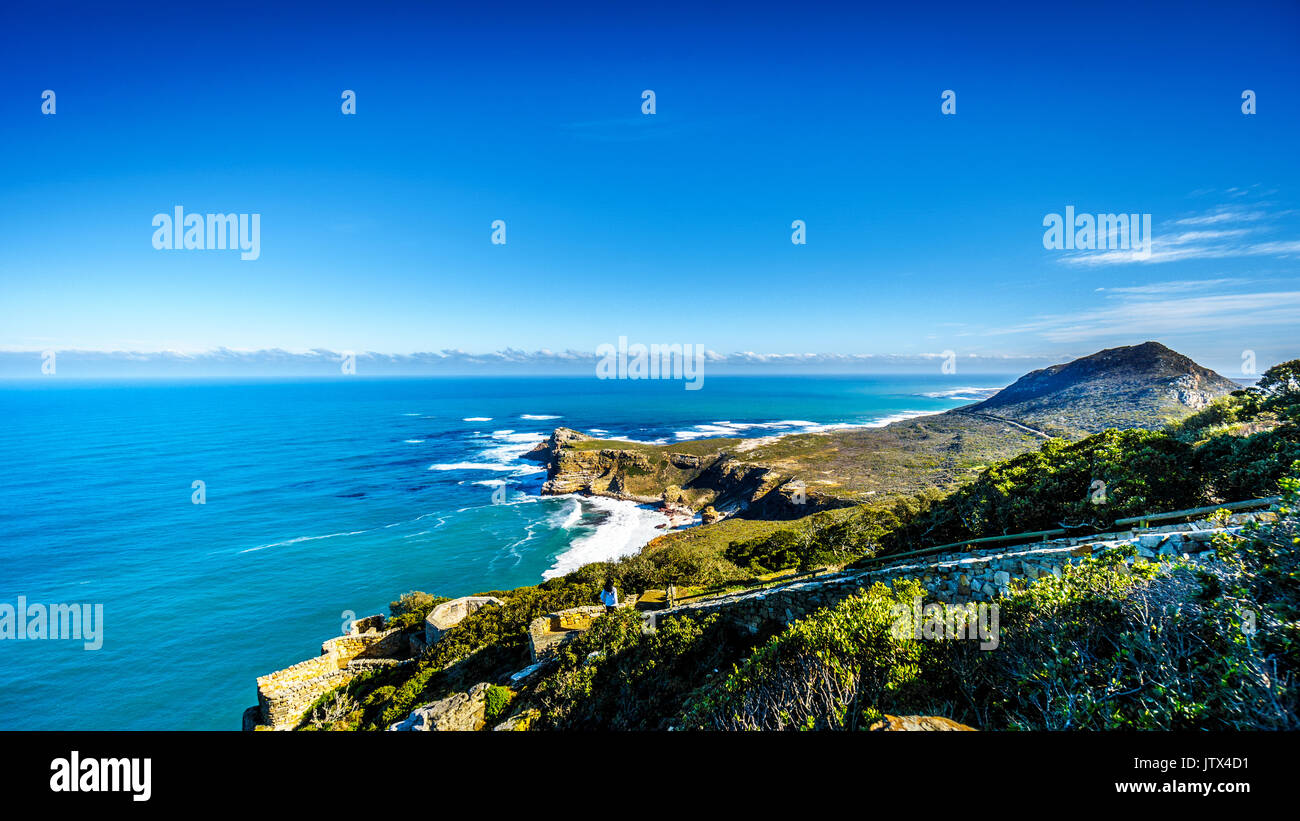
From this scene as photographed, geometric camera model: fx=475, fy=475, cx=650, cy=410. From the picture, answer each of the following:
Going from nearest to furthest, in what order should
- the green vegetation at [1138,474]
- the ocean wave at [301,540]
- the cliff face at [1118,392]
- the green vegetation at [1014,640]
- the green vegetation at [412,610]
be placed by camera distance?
the green vegetation at [1014,640] < the green vegetation at [1138,474] < the green vegetation at [412,610] < the ocean wave at [301,540] < the cliff face at [1118,392]

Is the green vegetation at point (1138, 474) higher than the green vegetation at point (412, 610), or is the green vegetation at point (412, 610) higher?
the green vegetation at point (1138, 474)

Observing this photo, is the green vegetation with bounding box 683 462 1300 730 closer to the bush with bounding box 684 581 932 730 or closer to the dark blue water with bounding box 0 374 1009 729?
the bush with bounding box 684 581 932 730

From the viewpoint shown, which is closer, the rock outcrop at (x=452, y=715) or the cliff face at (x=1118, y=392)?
the rock outcrop at (x=452, y=715)

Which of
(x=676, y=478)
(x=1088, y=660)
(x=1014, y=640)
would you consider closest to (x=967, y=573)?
(x=1014, y=640)

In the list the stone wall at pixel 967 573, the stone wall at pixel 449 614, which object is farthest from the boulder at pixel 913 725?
the stone wall at pixel 449 614

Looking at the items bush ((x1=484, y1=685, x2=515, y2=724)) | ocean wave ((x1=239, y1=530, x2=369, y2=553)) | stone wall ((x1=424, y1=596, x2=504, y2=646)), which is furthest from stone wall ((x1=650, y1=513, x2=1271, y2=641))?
ocean wave ((x1=239, y1=530, x2=369, y2=553))

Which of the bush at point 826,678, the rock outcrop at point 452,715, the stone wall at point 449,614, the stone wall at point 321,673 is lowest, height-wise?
the stone wall at point 321,673

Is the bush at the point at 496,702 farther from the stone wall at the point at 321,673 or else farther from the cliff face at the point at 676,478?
the cliff face at the point at 676,478
